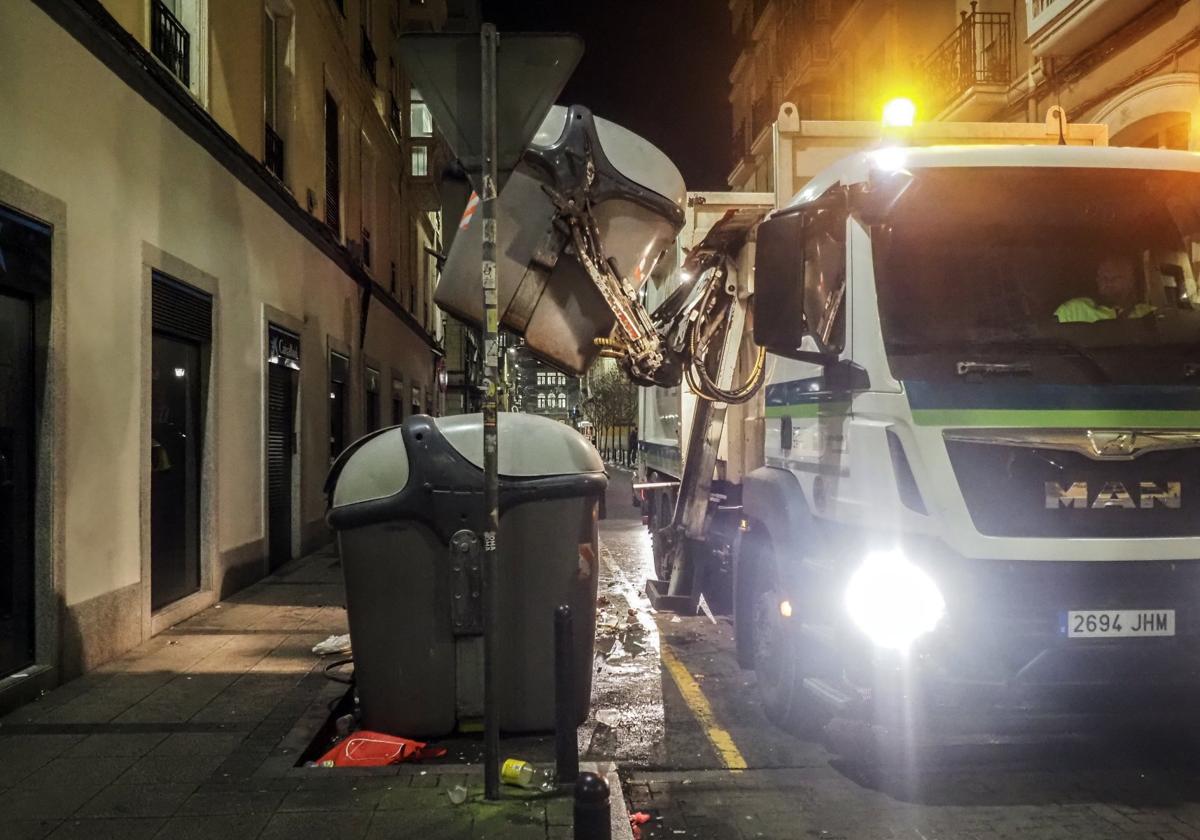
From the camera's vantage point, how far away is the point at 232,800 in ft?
13.2

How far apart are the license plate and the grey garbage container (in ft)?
7.76

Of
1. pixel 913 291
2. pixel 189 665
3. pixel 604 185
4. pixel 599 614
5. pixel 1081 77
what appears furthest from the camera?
pixel 1081 77

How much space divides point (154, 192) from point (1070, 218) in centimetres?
682

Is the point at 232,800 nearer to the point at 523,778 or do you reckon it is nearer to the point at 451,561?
the point at 523,778

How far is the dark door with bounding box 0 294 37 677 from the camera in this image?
5.44 meters

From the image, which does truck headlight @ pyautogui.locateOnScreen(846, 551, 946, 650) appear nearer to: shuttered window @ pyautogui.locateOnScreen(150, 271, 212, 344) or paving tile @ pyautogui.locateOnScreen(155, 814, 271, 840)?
paving tile @ pyautogui.locateOnScreen(155, 814, 271, 840)

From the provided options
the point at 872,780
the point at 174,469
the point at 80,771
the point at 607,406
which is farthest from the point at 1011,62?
the point at 607,406

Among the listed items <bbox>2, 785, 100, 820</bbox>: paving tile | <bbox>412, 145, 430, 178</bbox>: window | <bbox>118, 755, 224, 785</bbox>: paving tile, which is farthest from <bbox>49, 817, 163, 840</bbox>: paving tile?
<bbox>412, 145, 430, 178</bbox>: window

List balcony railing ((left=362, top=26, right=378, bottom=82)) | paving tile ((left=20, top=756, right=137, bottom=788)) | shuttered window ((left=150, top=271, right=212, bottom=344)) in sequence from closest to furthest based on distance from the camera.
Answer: paving tile ((left=20, top=756, right=137, bottom=788)) → shuttered window ((left=150, top=271, right=212, bottom=344)) → balcony railing ((left=362, top=26, right=378, bottom=82))

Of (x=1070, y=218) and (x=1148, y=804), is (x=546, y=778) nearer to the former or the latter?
(x=1148, y=804)

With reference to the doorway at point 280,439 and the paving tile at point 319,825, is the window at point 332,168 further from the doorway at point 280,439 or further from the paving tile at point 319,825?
the paving tile at point 319,825

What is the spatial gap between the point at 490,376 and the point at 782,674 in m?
2.56

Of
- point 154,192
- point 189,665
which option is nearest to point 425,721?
point 189,665

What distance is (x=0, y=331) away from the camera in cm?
539
